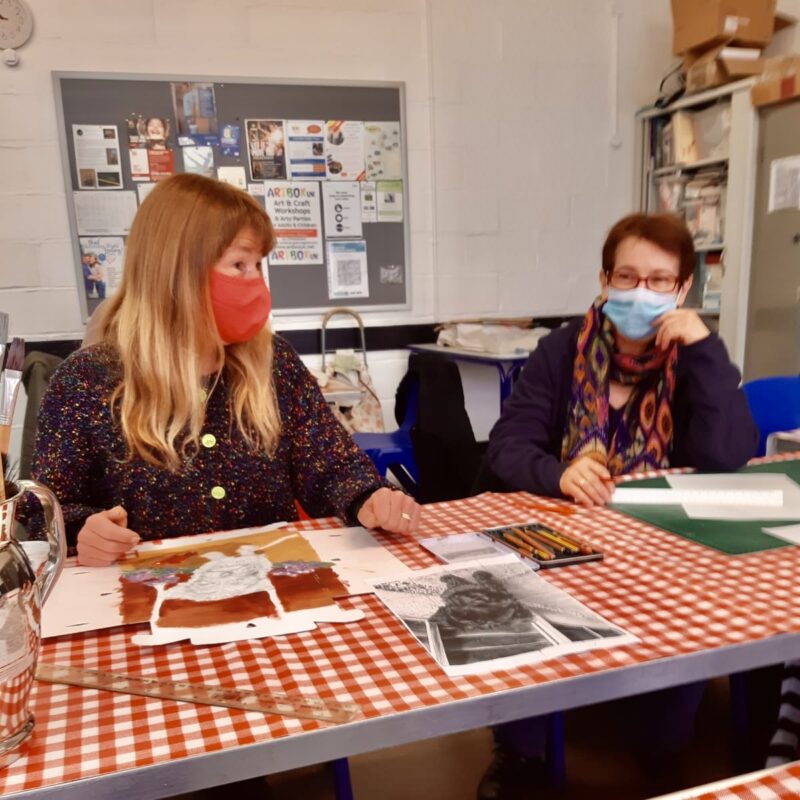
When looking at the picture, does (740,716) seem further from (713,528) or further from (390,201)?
(390,201)

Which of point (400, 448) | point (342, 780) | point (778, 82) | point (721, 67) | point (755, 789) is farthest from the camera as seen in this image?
point (721, 67)

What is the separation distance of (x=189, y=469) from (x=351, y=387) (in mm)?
1953

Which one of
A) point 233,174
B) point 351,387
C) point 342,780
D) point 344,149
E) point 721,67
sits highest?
point 721,67

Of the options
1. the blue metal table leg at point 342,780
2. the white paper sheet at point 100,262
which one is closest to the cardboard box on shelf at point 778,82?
the white paper sheet at point 100,262

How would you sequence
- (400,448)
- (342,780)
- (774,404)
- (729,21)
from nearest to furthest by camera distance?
(342,780)
(774,404)
(400,448)
(729,21)

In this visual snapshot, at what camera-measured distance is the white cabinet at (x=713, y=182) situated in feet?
9.88

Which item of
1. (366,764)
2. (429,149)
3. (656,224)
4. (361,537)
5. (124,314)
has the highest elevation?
(429,149)

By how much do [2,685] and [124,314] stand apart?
2.67ft

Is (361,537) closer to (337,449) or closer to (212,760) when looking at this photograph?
(337,449)

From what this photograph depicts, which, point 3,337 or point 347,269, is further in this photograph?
point 347,269

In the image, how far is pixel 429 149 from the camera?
3.38 metres

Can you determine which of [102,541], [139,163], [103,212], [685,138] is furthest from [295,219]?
[102,541]

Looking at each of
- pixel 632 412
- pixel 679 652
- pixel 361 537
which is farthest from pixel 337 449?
pixel 679 652

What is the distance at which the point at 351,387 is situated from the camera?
10.5 ft
